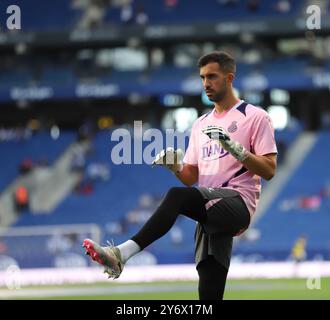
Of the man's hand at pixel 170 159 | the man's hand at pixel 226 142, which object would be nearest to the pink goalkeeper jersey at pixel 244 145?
the man's hand at pixel 170 159

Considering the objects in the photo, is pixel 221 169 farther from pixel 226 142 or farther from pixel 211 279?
pixel 211 279

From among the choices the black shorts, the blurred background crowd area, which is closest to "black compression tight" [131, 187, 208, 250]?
the black shorts

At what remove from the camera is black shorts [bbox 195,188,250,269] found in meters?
6.95

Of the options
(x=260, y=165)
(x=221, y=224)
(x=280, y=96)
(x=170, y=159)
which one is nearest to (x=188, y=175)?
(x=170, y=159)

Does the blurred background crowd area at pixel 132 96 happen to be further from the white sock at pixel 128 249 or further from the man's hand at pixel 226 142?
the white sock at pixel 128 249

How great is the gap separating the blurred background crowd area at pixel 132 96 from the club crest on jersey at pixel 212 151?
24234 millimetres

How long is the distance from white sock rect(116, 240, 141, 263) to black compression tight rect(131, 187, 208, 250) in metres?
0.03

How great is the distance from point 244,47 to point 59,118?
9.11 meters

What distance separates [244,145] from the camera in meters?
7.29

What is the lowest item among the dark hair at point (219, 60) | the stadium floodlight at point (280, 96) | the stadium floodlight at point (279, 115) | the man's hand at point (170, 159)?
the man's hand at point (170, 159)

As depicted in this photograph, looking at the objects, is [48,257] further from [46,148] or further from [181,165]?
[181,165]

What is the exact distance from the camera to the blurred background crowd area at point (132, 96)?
1345 inches

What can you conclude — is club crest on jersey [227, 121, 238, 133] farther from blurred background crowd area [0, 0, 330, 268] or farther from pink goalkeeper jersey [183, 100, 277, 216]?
blurred background crowd area [0, 0, 330, 268]

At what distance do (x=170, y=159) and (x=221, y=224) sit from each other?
654mm
